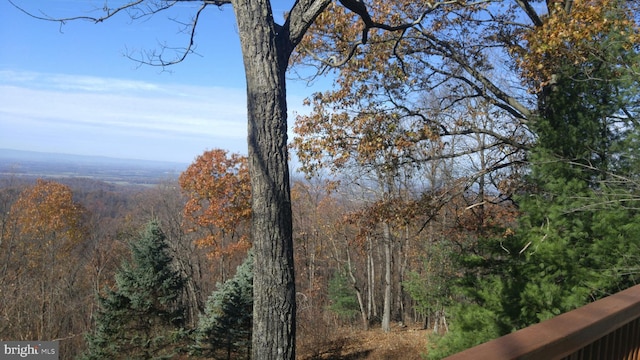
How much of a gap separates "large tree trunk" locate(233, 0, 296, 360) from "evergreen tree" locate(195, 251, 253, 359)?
388 inches

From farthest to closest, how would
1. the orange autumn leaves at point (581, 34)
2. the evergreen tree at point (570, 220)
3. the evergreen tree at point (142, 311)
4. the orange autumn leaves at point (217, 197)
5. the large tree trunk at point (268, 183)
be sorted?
the orange autumn leaves at point (217, 197) < the evergreen tree at point (142, 311) < the orange autumn leaves at point (581, 34) < the evergreen tree at point (570, 220) < the large tree trunk at point (268, 183)

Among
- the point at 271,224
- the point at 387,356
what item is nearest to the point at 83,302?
the point at 387,356

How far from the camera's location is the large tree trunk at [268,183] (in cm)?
371

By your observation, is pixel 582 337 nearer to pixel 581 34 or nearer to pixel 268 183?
pixel 268 183

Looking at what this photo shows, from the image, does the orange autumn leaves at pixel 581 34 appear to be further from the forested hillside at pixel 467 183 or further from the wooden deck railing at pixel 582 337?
the wooden deck railing at pixel 582 337

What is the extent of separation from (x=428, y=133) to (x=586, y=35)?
11.0 ft

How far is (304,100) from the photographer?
371 inches

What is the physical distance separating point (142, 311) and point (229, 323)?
251 centimetres

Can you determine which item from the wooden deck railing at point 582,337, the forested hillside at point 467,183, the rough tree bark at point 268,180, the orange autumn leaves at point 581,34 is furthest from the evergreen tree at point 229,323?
the wooden deck railing at point 582,337

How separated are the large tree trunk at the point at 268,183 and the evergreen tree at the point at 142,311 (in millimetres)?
9165

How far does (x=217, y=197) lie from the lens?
28.3 metres

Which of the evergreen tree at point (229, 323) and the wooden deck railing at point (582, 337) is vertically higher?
the wooden deck railing at point (582, 337)

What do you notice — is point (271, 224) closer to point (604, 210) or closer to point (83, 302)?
point (604, 210)

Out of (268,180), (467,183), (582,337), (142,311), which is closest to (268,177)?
(268,180)
